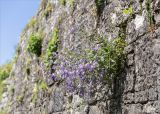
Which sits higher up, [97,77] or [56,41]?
[56,41]

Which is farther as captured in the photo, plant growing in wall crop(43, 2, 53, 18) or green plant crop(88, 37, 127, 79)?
plant growing in wall crop(43, 2, 53, 18)

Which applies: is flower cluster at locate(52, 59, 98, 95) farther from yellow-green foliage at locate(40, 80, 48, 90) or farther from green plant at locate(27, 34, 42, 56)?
green plant at locate(27, 34, 42, 56)

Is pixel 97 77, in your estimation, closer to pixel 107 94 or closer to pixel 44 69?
pixel 107 94

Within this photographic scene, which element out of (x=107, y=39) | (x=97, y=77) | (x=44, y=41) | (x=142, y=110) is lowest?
(x=142, y=110)

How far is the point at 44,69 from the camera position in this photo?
26.4ft

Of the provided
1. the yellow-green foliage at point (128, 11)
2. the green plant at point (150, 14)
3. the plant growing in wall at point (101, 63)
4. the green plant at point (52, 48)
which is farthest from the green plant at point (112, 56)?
the green plant at point (52, 48)

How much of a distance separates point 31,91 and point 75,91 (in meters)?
3.22

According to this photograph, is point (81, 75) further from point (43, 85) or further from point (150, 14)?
point (43, 85)

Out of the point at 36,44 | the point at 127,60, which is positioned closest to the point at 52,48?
the point at 36,44

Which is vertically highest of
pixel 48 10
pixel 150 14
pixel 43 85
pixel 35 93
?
pixel 48 10

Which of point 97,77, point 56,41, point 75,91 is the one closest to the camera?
point 97,77

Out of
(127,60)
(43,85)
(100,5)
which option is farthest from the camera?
(43,85)

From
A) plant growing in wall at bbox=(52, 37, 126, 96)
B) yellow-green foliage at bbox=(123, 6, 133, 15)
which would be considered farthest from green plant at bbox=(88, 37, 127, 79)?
yellow-green foliage at bbox=(123, 6, 133, 15)

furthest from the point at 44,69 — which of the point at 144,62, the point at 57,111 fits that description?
the point at 144,62
